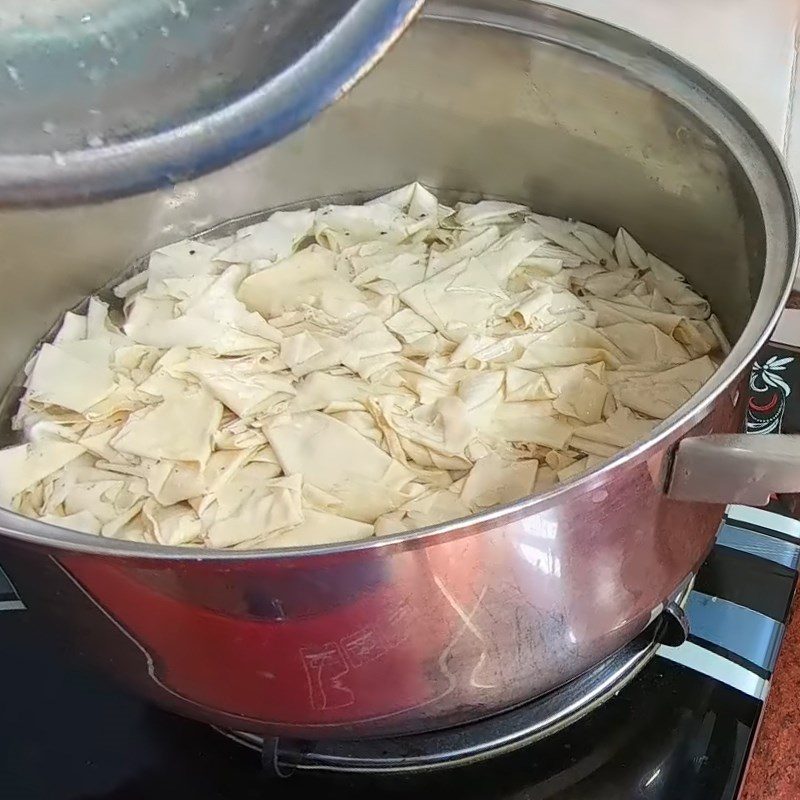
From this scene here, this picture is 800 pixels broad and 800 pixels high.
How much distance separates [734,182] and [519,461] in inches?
11.4

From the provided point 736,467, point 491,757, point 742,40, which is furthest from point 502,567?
point 742,40

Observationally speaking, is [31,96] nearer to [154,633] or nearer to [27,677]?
[154,633]

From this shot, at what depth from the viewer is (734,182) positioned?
77 cm

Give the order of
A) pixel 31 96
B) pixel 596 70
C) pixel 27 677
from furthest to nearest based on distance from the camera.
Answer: pixel 596 70
pixel 27 677
pixel 31 96

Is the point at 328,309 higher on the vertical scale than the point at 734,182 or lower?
lower

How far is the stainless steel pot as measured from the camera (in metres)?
0.49

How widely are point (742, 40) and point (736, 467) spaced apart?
564 mm

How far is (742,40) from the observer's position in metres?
0.90

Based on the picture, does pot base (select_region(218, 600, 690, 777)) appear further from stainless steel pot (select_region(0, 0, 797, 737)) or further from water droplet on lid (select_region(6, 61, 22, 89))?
water droplet on lid (select_region(6, 61, 22, 89))

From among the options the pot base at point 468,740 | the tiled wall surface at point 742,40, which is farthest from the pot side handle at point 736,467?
the tiled wall surface at point 742,40

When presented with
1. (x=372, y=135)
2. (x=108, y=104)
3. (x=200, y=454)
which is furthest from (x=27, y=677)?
(x=372, y=135)

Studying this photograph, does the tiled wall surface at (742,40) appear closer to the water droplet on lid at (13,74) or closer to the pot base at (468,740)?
the pot base at (468,740)

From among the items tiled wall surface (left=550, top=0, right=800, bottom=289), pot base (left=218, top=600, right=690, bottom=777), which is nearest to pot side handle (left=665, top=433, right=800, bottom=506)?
pot base (left=218, top=600, right=690, bottom=777)

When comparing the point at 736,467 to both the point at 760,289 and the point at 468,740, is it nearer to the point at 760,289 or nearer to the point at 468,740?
the point at 760,289
